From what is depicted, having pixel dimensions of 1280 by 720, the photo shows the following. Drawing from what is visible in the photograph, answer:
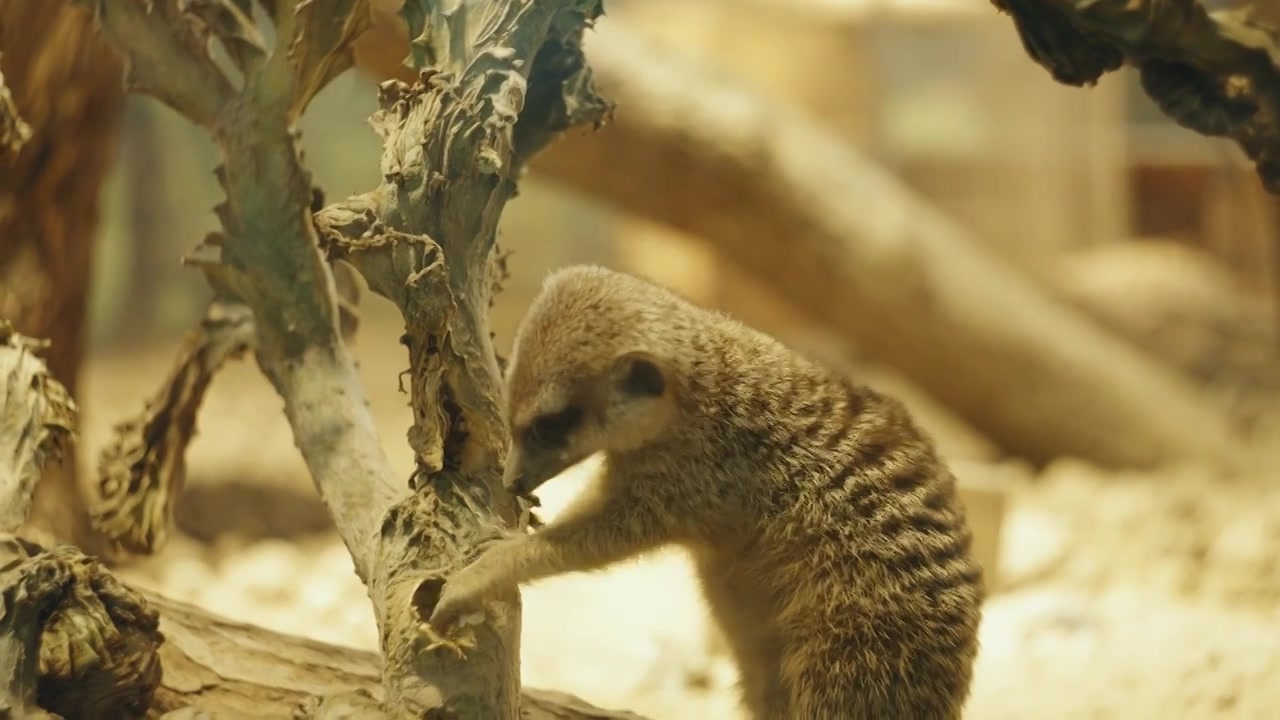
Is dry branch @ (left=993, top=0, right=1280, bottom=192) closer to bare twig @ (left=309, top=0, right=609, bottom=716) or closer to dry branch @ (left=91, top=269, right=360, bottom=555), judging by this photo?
bare twig @ (left=309, top=0, right=609, bottom=716)

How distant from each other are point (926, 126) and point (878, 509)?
5.87 meters

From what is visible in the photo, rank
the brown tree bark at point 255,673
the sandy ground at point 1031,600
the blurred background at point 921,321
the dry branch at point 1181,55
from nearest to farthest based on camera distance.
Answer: the brown tree bark at point 255,673 < the dry branch at point 1181,55 < the sandy ground at point 1031,600 < the blurred background at point 921,321

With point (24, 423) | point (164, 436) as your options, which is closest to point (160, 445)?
point (164, 436)

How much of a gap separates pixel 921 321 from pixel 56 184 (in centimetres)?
418

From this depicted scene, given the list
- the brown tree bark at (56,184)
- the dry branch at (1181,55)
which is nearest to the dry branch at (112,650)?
the brown tree bark at (56,184)

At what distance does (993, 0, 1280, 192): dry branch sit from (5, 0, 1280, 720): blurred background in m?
1.27

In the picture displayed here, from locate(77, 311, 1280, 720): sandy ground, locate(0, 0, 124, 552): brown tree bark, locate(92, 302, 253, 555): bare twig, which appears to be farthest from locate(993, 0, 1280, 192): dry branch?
locate(0, 0, 124, 552): brown tree bark

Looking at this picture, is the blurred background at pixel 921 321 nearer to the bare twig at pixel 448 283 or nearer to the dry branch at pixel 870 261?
the dry branch at pixel 870 261

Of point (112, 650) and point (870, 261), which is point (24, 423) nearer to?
point (112, 650)

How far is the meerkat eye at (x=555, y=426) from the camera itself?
2.50 meters

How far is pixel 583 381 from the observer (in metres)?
2.56

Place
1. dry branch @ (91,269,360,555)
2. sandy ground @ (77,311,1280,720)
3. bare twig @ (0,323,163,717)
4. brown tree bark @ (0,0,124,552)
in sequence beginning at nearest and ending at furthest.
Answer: bare twig @ (0,323,163,717)
dry branch @ (91,269,360,555)
sandy ground @ (77,311,1280,720)
brown tree bark @ (0,0,124,552)

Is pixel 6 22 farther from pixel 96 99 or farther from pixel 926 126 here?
pixel 926 126

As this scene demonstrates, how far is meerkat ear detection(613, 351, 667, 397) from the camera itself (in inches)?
101
